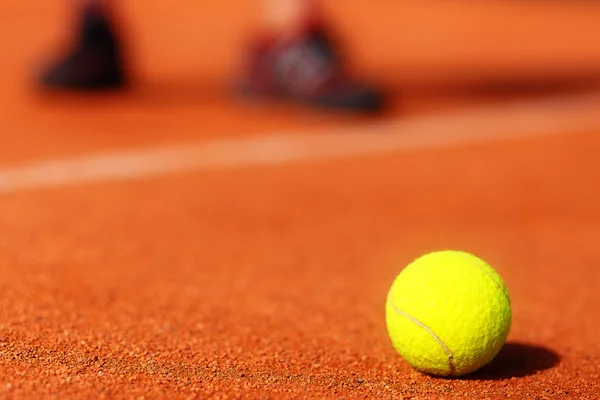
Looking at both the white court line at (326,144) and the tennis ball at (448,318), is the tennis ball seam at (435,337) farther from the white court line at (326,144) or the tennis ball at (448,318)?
the white court line at (326,144)

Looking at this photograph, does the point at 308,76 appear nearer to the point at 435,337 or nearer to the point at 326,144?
the point at 326,144

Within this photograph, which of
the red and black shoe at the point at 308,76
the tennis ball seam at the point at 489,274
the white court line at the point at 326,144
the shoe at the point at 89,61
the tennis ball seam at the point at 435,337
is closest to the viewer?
the tennis ball seam at the point at 435,337

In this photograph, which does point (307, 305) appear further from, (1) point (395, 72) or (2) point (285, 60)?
(1) point (395, 72)

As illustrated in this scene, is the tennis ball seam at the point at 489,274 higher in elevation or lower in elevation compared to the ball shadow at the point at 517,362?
higher

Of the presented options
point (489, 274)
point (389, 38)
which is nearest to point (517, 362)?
point (489, 274)

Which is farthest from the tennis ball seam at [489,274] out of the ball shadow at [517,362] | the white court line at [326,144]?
the white court line at [326,144]

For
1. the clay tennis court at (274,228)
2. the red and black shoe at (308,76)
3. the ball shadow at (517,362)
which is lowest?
the ball shadow at (517,362)

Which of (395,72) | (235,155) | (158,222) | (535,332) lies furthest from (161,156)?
(395,72)

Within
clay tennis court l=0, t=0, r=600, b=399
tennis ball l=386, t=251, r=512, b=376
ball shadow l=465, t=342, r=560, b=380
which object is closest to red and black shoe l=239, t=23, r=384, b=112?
clay tennis court l=0, t=0, r=600, b=399
